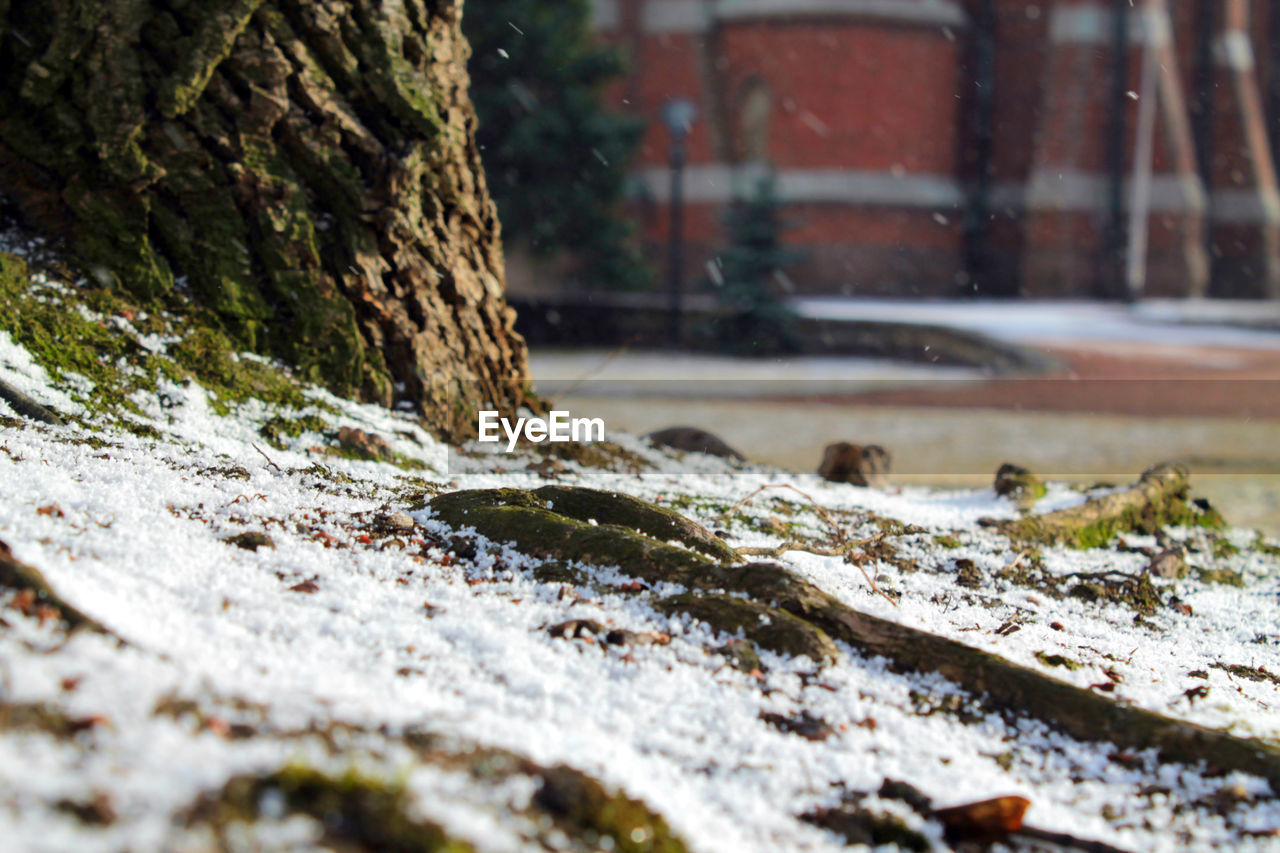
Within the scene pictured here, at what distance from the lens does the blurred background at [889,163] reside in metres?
20.3

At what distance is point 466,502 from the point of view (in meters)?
2.64

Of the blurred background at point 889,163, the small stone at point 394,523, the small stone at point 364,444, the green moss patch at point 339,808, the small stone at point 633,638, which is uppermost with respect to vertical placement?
the blurred background at point 889,163

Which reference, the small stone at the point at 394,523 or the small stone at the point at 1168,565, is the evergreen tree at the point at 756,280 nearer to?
the small stone at the point at 1168,565

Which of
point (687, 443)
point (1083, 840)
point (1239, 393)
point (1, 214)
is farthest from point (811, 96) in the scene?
point (1083, 840)

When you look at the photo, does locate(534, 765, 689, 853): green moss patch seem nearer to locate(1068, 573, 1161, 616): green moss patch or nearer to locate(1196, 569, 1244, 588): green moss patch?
locate(1068, 573, 1161, 616): green moss patch

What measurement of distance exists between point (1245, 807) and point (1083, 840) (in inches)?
13.5

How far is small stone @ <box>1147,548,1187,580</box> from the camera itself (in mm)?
3570

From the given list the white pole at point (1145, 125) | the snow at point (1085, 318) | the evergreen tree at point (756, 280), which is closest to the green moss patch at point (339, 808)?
the snow at point (1085, 318)

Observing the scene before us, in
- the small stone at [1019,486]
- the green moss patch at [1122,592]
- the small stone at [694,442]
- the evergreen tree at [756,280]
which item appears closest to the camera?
A: the green moss patch at [1122,592]

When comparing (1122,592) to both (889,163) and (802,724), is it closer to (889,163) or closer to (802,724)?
(802,724)

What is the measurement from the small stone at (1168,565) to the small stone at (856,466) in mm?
1373

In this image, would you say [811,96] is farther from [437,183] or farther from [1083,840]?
[1083,840]
